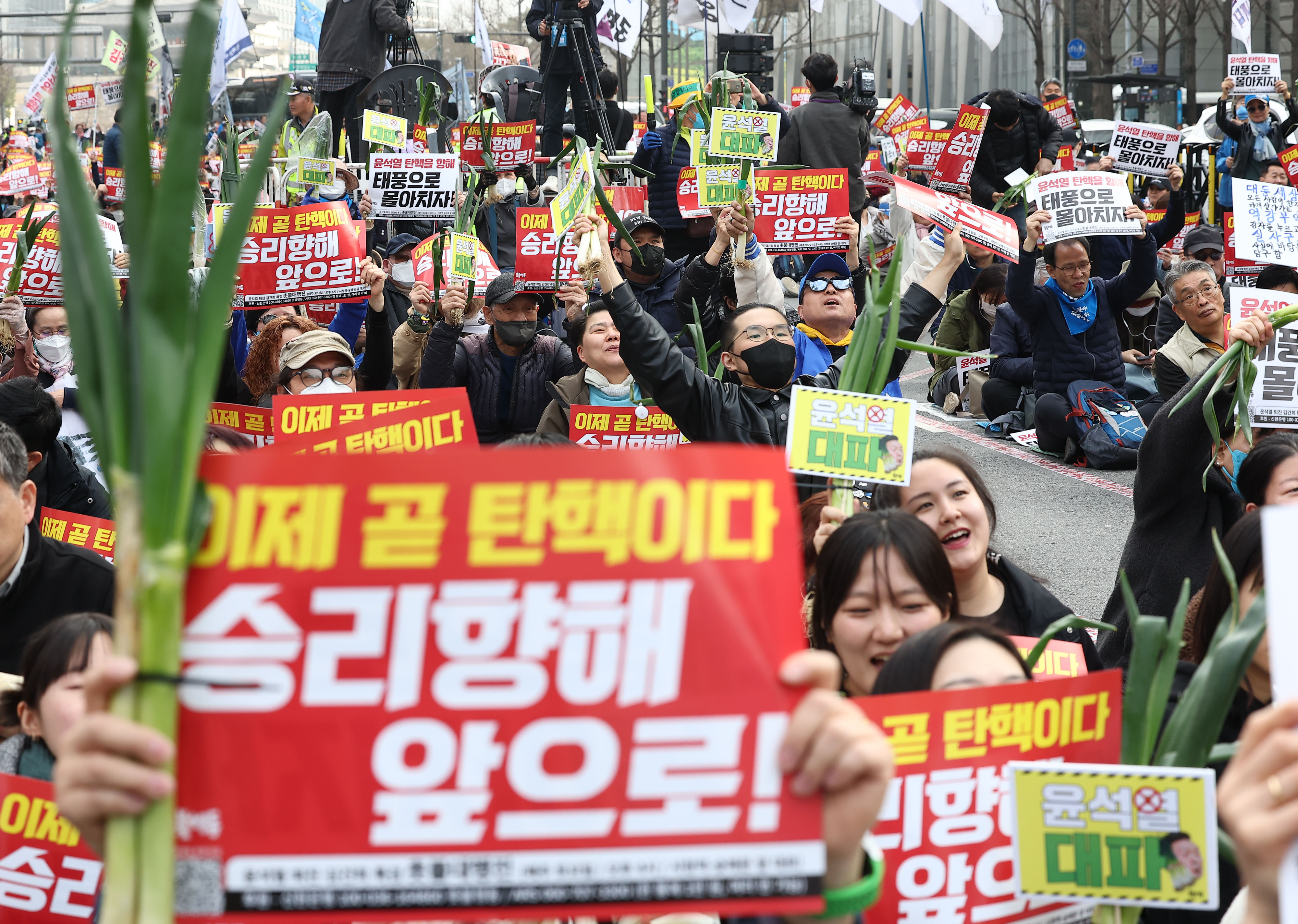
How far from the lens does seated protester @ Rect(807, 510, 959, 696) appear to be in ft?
8.93

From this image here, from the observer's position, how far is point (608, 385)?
17.9 feet

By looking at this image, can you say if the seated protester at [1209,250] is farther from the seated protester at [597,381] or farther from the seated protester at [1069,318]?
the seated protester at [597,381]

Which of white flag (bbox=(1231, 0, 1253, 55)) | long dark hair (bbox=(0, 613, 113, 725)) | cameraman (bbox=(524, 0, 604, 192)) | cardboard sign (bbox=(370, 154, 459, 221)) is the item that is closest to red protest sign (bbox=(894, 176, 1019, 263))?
long dark hair (bbox=(0, 613, 113, 725))

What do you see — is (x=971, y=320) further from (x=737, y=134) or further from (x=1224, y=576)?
(x=1224, y=576)

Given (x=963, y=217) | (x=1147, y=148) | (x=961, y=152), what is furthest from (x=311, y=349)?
(x=1147, y=148)

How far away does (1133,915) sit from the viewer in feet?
5.90

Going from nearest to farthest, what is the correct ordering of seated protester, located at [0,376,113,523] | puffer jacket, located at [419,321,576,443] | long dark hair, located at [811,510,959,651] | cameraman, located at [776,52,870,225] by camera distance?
long dark hair, located at [811,510,959,651], seated protester, located at [0,376,113,523], puffer jacket, located at [419,321,576,443], cameraman, located at [776,52,870,225]

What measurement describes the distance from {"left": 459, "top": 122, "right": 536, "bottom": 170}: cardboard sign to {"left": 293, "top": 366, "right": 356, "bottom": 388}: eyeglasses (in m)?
4.99

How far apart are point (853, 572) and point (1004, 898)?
92 centimetres

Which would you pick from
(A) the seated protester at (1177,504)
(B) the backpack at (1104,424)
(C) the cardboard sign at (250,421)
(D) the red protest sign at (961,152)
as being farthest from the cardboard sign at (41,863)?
(D) the red protest sign at (961,152)

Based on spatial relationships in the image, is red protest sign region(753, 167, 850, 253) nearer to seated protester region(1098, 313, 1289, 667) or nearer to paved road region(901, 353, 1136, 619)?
paved road region(901, 353, 1136, 619)

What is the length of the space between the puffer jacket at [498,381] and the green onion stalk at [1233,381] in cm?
294

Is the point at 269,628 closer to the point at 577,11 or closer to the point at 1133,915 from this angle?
the point at 1133,915

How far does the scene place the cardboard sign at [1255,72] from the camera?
13.5 metres
